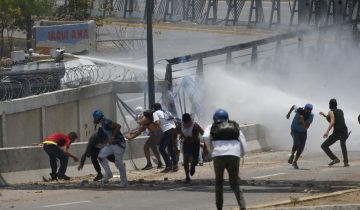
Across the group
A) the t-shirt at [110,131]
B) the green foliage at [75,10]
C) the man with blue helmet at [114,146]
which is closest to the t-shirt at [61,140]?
the man with blue helmet at [114,146]

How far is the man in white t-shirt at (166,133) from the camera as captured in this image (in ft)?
78.0

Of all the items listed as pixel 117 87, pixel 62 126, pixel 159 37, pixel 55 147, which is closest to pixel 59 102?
pixel 62 126

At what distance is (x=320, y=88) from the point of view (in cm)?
3894

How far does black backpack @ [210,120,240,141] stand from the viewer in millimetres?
14969

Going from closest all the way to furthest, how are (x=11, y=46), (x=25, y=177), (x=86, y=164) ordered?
(x=25, y=177), (x=86, y=164), (x=11, y=46)

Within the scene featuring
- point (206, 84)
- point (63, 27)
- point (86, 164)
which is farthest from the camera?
point (63, 27)

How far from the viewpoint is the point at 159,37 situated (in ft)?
202

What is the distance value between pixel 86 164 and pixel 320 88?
1614 cm

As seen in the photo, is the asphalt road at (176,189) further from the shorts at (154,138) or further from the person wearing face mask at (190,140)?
the shorts at (154,138)

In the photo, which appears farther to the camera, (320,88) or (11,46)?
(11,46)

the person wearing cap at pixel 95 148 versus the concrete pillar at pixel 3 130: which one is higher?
the person wearing cap at pixel 95 148

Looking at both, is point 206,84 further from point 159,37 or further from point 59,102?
point 159,37

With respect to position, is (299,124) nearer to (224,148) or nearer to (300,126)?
(300,126)

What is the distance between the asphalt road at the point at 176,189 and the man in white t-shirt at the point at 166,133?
0.31 metres
